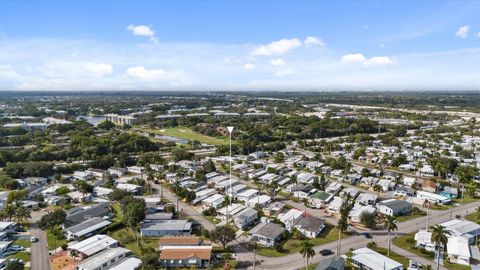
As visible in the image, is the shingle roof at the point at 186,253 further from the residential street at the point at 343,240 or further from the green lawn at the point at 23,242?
the green lawn at the point at 23,242

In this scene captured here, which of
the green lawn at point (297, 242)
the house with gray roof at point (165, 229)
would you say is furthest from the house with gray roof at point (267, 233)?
the house with gray roof at point (165, 229)

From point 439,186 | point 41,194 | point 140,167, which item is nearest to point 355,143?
point 439,186

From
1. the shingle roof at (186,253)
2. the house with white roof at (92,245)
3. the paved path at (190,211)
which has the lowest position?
the paved path at (190,211)

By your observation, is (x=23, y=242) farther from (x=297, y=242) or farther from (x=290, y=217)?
(x=290, y=217)

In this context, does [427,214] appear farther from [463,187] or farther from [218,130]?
[218,130]

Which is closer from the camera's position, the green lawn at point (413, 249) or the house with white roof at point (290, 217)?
the green lawn at point (413, 249)

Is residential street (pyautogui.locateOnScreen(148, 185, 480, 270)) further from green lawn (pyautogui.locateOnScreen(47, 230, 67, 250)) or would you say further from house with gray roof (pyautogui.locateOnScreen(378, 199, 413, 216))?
green lawn (pyautogui.locateOnScreen(47, 230, 67, 250))

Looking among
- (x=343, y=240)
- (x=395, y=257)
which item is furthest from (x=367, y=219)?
(x=395, y=257)
